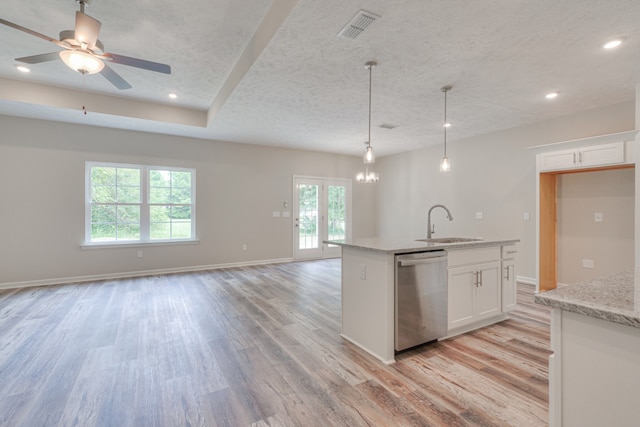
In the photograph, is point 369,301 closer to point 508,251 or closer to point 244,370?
point 244,370

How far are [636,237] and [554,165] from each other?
1.33 metres

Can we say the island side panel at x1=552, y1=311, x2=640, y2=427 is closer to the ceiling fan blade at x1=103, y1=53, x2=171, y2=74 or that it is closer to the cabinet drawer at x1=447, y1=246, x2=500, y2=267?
the cabinet drawer at x1=447, y1=246, x2=500, y2=267

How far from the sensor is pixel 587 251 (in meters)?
4.37

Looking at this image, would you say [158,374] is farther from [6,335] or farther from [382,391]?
[6,335]

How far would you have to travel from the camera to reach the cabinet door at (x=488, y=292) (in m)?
3.00

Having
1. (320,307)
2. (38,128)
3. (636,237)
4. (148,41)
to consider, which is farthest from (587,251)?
(38,128)

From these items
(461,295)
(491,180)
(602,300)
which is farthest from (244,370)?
(491,180)

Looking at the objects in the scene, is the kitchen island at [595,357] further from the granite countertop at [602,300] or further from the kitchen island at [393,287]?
the kitchen island at [393,287]

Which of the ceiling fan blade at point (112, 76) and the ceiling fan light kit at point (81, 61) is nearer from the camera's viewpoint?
the ceiling fan light kit at point (81, 61)

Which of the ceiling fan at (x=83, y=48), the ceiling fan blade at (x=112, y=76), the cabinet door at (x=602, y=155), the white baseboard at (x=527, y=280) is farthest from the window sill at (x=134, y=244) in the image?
the cabinet door at (x=602, y=155)

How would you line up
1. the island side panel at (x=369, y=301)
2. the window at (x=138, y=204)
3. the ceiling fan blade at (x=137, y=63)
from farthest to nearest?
the window at (x=138, y=204) → the ceiling fan blade at (x=137, y=63) → the island side panel at (x=369, y=301)

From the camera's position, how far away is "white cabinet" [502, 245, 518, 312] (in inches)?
126

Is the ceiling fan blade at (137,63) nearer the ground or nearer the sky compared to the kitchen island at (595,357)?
nearer the sky

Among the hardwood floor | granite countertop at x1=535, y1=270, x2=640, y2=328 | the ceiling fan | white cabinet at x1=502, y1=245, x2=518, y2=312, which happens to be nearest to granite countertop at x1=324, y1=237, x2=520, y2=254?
white cabinet at x1=502, y1=245, x2=518, y2=312
